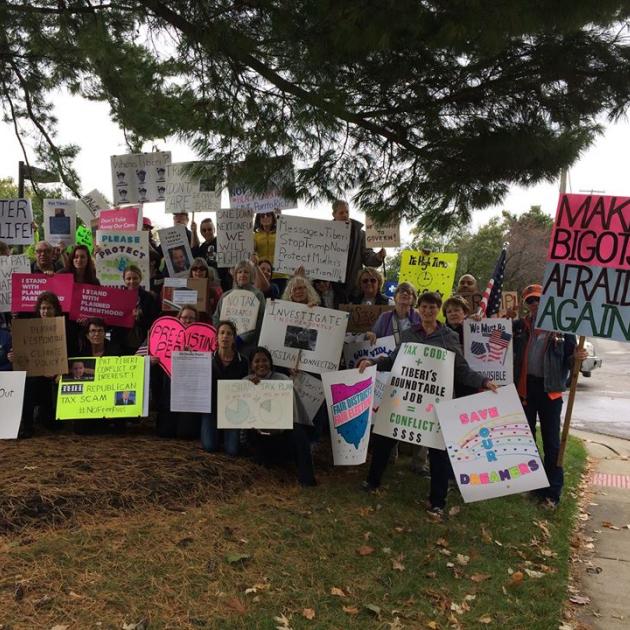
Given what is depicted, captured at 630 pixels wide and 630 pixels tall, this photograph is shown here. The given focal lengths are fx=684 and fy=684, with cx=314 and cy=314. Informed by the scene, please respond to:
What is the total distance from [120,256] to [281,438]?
3638 mm

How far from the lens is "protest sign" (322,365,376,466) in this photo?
19.8 ft

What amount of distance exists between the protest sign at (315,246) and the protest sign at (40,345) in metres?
2.53

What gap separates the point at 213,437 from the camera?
6328mm

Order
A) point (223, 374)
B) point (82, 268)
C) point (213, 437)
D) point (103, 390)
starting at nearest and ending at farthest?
point (213, 437)
point (223, 374)
point (103, 390)
point (82, 268)

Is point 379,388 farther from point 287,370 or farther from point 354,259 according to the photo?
point 354,259

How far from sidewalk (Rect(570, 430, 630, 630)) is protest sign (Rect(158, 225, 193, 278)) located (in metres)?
5.54

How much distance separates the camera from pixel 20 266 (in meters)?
8.09

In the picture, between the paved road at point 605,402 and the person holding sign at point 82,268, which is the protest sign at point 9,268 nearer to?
the person holding sign at point 82,268

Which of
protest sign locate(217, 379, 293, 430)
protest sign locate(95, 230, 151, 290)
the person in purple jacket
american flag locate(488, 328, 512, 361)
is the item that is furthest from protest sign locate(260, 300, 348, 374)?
protest sign locate(95, 230, 151, 290)

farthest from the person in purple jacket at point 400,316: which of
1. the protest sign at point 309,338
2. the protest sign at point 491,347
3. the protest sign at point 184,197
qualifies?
the protest sign at point 184,197

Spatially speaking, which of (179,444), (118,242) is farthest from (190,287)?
(179,444)

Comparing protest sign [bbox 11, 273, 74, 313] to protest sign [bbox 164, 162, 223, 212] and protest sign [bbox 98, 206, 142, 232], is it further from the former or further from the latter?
protest sign [bbox 164, 162, 223, 212]

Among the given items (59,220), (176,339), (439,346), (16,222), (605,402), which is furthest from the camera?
(605,402)

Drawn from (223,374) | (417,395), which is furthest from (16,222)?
(417,395)
